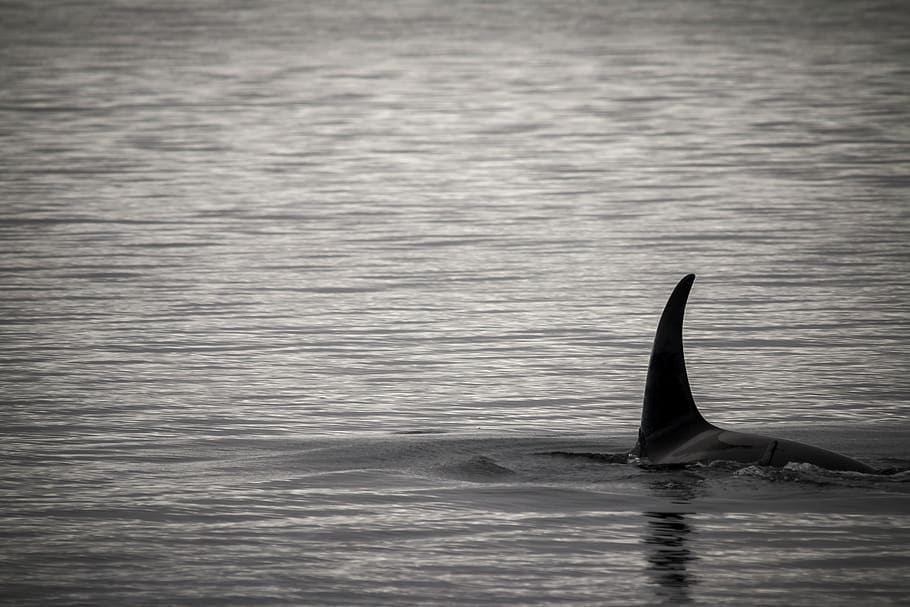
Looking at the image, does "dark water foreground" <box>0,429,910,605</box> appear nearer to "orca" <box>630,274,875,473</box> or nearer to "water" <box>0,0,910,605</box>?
"water" <box>0,0,910,605</box>

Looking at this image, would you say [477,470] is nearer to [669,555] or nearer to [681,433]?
[681,433]

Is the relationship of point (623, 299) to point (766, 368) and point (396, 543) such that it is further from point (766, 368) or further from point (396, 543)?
point (396, 543)

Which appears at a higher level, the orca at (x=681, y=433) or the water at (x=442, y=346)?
the orca at (x=681, y=433)

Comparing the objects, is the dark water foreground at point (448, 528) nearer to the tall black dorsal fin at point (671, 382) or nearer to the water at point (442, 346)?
the water at point (442, 346)

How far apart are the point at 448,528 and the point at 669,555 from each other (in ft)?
4.70

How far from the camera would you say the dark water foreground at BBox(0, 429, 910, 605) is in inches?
355

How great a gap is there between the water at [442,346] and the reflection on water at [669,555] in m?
0.03

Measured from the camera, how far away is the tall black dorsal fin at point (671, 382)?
34.9 ft

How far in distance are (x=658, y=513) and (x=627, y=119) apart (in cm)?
3258

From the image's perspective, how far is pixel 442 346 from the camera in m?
16.8

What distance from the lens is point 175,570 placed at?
945 centimetres

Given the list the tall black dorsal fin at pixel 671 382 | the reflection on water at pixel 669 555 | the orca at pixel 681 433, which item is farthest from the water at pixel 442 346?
the tall black dorsal fin at pixel 671 382

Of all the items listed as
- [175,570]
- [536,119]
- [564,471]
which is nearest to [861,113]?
[536,119]

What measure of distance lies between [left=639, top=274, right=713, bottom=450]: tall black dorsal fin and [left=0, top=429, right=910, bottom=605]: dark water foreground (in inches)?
14.2
